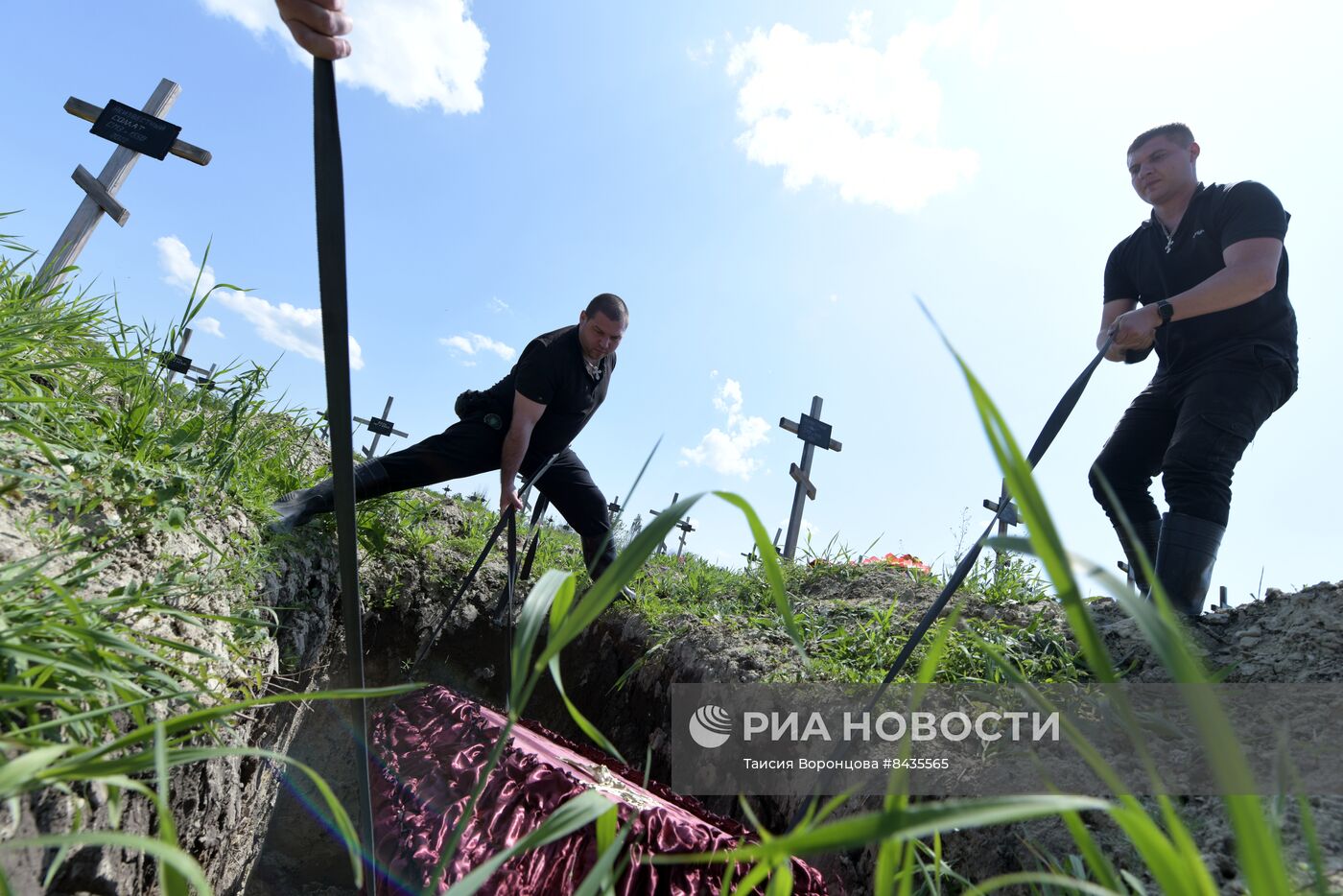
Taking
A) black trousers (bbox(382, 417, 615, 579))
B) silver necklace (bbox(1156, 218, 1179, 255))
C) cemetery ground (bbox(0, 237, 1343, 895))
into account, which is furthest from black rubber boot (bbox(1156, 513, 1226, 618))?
black trousers (bbox(382, 417, 615, 579))

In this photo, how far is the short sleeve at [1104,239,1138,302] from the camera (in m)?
2.57

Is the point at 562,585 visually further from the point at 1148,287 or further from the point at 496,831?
the point at 1148,287

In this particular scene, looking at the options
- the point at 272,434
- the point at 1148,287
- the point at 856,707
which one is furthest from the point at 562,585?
the point at 1148,287

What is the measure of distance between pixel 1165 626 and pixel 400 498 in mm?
3727

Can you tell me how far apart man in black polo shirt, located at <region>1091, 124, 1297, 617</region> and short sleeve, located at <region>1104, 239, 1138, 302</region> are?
5.5 inches

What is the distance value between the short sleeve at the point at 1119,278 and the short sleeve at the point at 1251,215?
451 millimetres

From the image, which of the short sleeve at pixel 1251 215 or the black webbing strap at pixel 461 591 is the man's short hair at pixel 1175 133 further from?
the black webbing strap at pixel 461 591

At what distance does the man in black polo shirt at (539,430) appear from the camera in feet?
10.5

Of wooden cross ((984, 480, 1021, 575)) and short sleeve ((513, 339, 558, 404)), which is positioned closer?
wooden cross ((984, 480, 1021, 575))

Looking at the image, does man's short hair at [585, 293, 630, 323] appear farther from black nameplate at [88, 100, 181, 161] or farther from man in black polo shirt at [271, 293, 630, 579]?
black nameplate at [88, 100, 181, 161]

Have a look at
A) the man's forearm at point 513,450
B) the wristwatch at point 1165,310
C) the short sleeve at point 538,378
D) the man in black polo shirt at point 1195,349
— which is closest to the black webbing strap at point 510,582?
the man's forearm at point 513,450

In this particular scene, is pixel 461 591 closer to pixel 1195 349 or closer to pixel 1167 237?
pixel 1195 349

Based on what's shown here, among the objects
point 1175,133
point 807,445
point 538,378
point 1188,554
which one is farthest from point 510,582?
point 807,445

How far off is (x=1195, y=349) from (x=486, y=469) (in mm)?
2947
